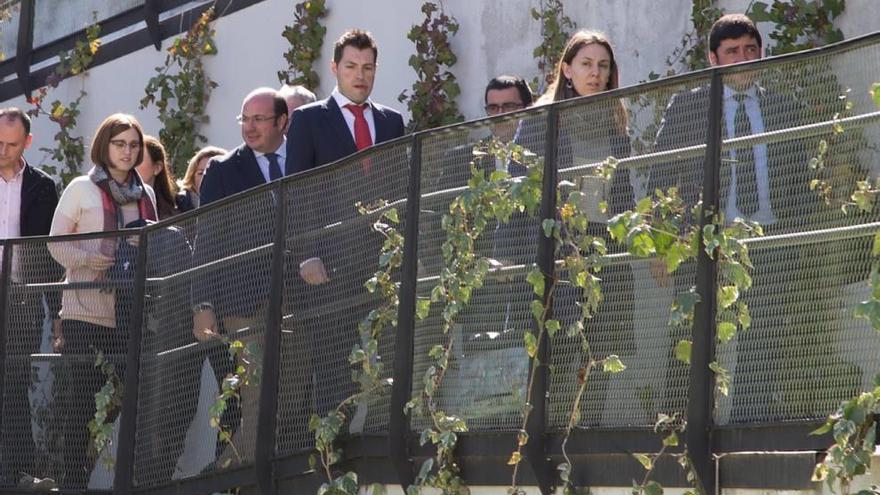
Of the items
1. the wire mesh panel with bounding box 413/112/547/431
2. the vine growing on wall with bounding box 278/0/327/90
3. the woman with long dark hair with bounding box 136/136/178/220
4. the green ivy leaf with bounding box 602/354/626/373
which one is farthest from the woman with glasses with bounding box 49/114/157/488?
the vine growing on wall with bounding box 278/0/327/90

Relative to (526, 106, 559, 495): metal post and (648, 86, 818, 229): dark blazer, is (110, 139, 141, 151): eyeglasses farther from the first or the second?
(648, 86, 818, 229): dark blazer

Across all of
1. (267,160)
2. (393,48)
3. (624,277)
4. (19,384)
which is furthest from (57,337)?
(624,277)

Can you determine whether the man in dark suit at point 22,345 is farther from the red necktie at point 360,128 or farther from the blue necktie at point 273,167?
the red necktie at point 360,128

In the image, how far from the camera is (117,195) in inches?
344

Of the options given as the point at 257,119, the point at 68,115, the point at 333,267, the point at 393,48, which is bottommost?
the point at 333,267

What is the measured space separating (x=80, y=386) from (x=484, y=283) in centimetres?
290

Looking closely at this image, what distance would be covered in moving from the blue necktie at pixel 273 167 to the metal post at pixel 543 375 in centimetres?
269

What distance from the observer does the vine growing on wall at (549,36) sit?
10.1 meters

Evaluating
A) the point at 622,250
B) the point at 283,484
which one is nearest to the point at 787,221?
the point at 622,250

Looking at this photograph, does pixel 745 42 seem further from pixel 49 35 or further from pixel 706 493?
pixel 49 35

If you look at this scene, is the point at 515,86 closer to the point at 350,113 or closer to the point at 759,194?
the point at 350,113

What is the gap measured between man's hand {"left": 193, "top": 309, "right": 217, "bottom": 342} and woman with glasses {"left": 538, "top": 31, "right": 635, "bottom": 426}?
2156 mm

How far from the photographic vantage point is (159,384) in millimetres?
8180

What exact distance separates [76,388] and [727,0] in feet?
12.8
